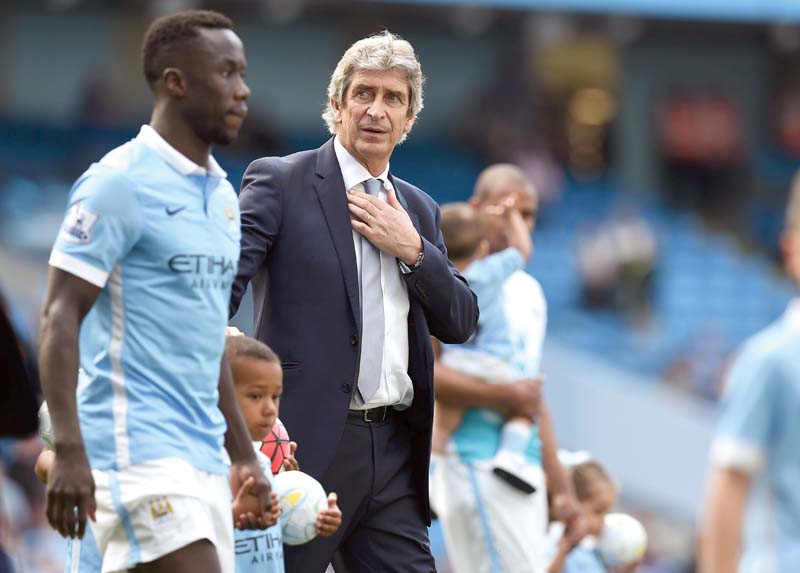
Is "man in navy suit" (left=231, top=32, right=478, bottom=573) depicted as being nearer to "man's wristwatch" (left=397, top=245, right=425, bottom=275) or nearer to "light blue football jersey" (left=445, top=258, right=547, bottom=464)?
A: "man's wristwatch" (left=397, top=245, right=425, bottom=275)

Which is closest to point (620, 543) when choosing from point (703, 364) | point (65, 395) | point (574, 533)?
point (574, 533)

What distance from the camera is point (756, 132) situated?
24656mm

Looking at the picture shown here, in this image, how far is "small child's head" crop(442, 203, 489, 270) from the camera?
22.3ft

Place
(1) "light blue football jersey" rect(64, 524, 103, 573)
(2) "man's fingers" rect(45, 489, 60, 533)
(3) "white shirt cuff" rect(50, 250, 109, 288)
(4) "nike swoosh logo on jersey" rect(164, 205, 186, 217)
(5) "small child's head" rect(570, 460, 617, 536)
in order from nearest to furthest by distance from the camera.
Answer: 1. (2) "man's fingers" rect(45, 489, 60, 533)
2. (3) "white shirt cuff" rect(50, 250, 109, 288)
3. (4) "nike swoosh logo on jersey" rect(164, 205, 186, 217)
4. (1) "light blue football jersey" rect(64, 524, 103, 573)
5. (5) "small child's head" rect(570, 460, 617, 536)

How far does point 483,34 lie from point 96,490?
21.2 meters

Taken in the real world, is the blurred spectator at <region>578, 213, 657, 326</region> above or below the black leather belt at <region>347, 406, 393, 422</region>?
below

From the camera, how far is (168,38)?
418cm

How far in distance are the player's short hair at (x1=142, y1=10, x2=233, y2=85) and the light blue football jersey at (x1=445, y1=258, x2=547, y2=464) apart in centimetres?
275

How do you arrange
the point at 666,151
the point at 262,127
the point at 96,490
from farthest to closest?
the point at 666,151 < the point at 262,127 < the point at 96,490

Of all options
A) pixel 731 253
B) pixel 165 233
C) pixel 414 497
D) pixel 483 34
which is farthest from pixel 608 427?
pixel 165 233

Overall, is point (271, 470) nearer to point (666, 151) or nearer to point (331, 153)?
point (331, 153)

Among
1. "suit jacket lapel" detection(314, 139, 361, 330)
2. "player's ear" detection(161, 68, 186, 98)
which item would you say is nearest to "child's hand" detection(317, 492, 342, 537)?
"suit jacket lapel" detection(314, 139, 361, 330)

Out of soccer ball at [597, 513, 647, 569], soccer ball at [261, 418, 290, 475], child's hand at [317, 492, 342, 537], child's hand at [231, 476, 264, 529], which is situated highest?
child's hand at [231, 476, 264, 529]

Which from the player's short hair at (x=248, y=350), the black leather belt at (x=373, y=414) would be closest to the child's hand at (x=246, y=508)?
the player's short hair at (x=248, y=350)
